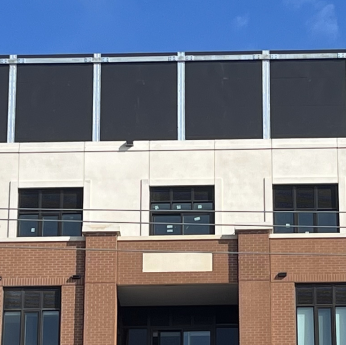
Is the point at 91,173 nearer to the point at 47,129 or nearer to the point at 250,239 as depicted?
the point at 47,129

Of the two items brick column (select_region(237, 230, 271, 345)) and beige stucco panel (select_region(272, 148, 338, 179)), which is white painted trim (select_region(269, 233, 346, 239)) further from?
beige stucco panel (select_region(272, 148, 338, 179))

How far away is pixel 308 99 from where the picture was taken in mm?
33875

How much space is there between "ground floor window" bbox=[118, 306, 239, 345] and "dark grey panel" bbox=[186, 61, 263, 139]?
5.94 metres

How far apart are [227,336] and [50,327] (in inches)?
236

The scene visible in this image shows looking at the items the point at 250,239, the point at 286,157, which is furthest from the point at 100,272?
the point at 286,157

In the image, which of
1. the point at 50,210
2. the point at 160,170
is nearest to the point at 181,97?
the point at 160,170

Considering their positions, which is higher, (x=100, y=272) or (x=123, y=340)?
(x=100, y=272)

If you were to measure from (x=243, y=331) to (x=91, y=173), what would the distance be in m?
7.63

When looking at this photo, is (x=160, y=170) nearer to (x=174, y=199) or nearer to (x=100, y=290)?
(x=174, y=199)

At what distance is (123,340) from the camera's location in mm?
32531

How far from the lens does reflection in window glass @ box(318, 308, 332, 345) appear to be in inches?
1187

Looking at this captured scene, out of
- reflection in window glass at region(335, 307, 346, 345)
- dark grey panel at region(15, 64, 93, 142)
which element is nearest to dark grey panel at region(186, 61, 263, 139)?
dark grey panel at region(15, 64, 93, 142)

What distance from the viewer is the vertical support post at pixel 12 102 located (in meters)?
33.9

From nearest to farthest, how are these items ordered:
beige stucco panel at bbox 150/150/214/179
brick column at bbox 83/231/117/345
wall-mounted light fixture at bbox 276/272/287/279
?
1. brick column at bbox 83/231/117/345
2. wall-mounted light fixture at bbox 276/272/287/279
3. beige stucco panel at bbox 150/150/214/179
